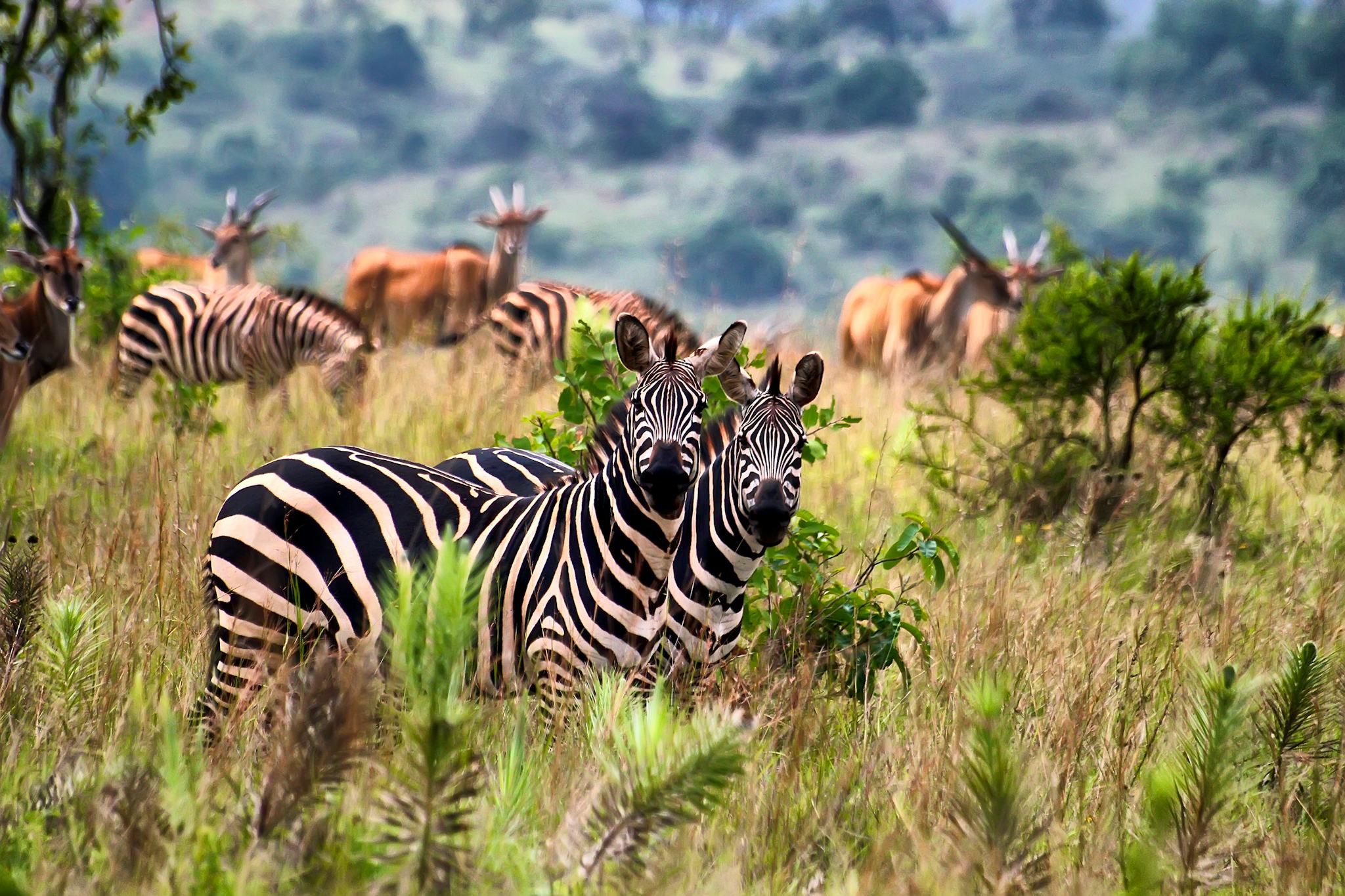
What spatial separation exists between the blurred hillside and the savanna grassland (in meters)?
68.2

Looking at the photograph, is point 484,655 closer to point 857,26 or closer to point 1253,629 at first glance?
point 1253,629

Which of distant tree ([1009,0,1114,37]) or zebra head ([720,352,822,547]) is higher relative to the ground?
distant tree ([1009,0,1114,37])

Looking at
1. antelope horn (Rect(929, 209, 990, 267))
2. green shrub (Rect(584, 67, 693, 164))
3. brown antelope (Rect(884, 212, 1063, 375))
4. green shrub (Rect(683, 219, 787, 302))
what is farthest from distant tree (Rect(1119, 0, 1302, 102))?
antelope horn (Rect(929, 209, 990, 267))

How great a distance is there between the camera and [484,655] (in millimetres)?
3363

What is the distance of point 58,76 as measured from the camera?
10164mm

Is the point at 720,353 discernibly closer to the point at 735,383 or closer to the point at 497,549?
the point at 735,383

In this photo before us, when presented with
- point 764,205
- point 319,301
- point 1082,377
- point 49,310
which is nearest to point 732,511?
point 1082,377

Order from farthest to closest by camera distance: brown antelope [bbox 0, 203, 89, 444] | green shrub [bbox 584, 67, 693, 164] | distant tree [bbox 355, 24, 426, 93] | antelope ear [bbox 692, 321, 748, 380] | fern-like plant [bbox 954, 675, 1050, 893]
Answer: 1. distant tree [bbox 355, 24, 426, 93]
2. green shrub [bbox 584, 67, 693, 164]
3. brown antelope [bbox 0, 203, 89, 444]
4. antelope ear [bbox 692, 321, 748, 380]
5. fern-like plant [bbox 954, 675, 1050, 893]

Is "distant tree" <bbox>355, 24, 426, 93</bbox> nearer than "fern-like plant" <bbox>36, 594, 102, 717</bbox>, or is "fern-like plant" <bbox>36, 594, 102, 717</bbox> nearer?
"fern-like plant" <bbox>36, 594, 102, 717</bbox>

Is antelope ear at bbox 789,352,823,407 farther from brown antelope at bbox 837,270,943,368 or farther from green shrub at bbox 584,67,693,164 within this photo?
green shrub at bbox 584,67,693,164

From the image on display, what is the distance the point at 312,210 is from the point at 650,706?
9552 cm

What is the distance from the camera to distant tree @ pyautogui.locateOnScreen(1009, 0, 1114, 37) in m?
122

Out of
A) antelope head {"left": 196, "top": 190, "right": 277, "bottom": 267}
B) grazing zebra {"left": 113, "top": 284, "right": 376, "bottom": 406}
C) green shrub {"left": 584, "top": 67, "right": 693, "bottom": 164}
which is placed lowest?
grazing zebra {"left": 113, "top": 284, "right": 376, "bottom": 406}

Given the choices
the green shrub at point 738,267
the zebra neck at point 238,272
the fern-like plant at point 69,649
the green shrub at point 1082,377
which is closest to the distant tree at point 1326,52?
the green shrub at point 738,267
